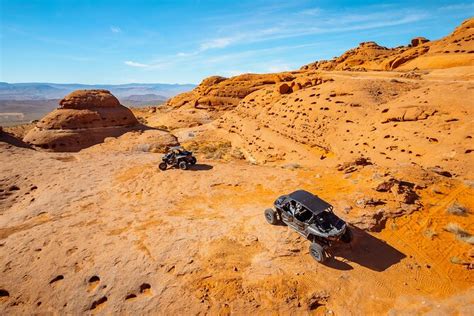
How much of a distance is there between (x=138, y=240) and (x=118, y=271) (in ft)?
5.29

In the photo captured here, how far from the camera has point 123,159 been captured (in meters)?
20.5

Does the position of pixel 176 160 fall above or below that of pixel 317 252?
above

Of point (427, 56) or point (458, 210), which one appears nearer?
point (458, 210)

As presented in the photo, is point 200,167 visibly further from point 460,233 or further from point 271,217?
point 460,233

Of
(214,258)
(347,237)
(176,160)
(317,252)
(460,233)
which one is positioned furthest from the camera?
(176,160)

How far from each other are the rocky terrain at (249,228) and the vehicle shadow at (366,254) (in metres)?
0.04

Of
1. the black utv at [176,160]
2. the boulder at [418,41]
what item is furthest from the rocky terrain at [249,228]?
the boulder at [418,41]

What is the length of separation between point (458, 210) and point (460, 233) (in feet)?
4.57

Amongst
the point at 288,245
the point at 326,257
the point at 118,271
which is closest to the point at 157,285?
the point at 118,271

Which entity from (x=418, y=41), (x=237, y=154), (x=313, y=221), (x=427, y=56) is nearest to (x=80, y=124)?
(x=237, y=154)

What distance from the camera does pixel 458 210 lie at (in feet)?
37.0

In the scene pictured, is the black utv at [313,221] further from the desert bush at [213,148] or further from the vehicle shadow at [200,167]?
the desert bush at [213,148]

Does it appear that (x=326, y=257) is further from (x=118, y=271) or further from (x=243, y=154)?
(x=243, y=154)

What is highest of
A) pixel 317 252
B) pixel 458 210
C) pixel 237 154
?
pixel 458 210
